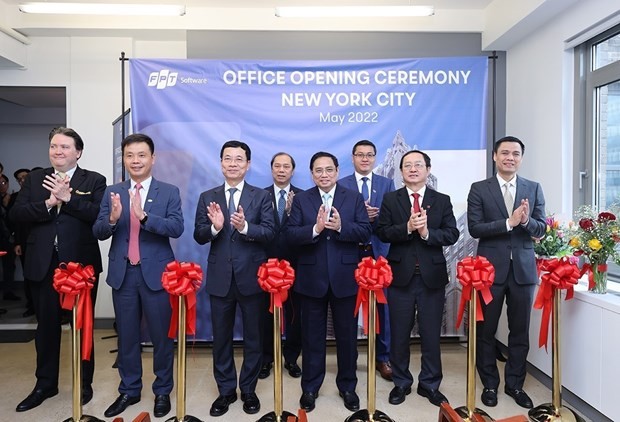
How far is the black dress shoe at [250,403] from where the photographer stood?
2.91 metres

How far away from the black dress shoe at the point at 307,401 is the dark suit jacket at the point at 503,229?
1.42 metres

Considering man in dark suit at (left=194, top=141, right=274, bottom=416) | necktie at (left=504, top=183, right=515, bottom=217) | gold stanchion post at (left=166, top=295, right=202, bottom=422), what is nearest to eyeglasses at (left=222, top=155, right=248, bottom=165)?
man in dark suit at (left=194, top=141, right=274, bottom=416)

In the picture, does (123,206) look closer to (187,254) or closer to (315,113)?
(187,254)

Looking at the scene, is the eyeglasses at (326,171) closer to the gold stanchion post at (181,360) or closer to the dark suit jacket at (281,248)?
the dark suit jacket at (281,248)

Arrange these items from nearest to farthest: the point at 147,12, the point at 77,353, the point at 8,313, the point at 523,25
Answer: the point at 77,353 < the point at 147,12 < the point at 523,25 < the point at 8,313

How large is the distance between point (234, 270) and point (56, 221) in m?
1.20

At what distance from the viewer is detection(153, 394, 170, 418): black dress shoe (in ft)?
9.57

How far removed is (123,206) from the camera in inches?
115

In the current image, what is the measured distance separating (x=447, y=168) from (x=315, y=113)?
1241 millimetres

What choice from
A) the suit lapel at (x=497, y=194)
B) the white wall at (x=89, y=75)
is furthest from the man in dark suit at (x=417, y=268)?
the white wall at (x=89, y=75)

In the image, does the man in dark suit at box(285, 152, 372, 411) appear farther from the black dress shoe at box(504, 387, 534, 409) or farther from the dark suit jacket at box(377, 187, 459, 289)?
the black dress shoe at box(504, 387, 534, 409)

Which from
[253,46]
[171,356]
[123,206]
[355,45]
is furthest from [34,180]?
[355,45]

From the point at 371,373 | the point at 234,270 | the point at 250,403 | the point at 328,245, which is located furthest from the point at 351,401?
the point at 234,270

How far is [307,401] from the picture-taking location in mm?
2973
